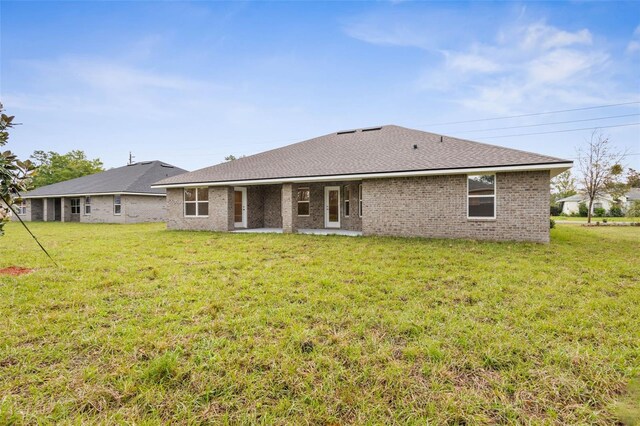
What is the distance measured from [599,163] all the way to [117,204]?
40.7 meters

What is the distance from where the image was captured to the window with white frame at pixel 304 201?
16875 mm

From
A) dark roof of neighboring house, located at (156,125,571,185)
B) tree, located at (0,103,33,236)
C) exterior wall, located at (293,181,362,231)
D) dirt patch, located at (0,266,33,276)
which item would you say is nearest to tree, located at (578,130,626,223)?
dark roof of neighboring house, located at (156,125,571,185)

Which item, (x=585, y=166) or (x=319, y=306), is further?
(x=585, y=166)

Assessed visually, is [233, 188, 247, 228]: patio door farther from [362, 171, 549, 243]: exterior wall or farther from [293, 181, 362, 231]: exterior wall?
[362, 171, 549, 243]: exterior wall

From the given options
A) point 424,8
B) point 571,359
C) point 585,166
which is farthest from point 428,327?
point 585,166

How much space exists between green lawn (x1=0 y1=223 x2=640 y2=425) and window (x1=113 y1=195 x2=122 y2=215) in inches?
799

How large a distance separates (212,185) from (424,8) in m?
12.6

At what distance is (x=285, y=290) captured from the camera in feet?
18.3

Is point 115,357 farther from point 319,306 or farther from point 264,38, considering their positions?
A: point 264,38

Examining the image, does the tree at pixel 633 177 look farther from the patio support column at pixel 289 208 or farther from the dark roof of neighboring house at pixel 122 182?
the dark roof of neighboring house at pixel 122 182

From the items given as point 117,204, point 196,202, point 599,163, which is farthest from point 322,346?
point 599,163

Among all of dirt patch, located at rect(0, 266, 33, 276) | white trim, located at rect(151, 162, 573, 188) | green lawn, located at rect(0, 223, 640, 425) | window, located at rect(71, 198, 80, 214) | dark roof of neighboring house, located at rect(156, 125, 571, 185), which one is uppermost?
dark roof of neighboring house, located at rect(156, 125, 571, 185)

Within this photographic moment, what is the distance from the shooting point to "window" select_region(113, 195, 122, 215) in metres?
24.5

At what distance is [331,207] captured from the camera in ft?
54.0
